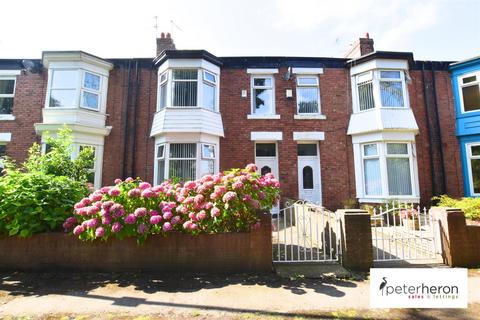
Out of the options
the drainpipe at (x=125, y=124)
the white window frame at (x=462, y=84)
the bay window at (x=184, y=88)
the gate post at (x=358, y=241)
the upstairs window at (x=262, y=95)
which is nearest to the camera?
the gate post at (x=358, y=241)

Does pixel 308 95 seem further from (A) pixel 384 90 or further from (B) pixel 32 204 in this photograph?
(B) pixel 32 204

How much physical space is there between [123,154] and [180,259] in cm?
720

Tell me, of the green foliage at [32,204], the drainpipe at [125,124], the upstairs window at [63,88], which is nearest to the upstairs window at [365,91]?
the drainpipe at [125,124]

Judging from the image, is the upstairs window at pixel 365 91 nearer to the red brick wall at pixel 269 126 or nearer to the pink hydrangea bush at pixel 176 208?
the red brick wall at pixel 269 126

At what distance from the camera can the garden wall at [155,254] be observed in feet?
15.3

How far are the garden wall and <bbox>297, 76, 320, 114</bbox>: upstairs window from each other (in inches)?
299

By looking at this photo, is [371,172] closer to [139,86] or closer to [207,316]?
[207,316]

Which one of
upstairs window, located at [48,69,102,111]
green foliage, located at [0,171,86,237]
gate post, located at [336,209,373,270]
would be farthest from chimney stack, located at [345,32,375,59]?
green foliage, located at [0,171,86,237]

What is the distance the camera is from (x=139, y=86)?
36.1 feet

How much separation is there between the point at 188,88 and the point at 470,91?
1206 centimetres

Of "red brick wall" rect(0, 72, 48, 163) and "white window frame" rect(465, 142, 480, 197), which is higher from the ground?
"red brick wall" rect(0, 72, 48, 163)

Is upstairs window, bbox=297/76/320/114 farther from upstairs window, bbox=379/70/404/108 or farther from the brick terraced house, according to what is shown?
upstairs window, bbox=379/70/404/108

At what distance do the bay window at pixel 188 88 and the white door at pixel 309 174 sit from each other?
4.30 m

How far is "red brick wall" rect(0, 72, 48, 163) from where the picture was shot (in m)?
10.2
